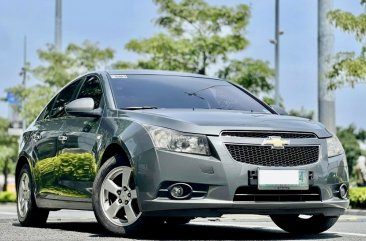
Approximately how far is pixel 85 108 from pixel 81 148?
433 millimetres

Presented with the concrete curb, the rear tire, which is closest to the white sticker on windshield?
the rear tire

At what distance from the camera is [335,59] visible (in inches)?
839

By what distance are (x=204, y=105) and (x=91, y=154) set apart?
1.19m

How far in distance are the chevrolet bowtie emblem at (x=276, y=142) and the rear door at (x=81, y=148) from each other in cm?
163

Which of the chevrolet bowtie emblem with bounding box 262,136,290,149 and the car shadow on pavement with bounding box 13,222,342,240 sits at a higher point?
the chevrolet bowtie emblem with bounding box 262,136,290,149

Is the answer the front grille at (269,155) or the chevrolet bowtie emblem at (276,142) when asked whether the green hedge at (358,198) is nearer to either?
the front grille at (269,155)

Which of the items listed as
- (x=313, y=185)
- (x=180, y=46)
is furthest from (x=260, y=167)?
(x=180, y=46)

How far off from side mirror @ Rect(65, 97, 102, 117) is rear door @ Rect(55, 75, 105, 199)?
0.21ft

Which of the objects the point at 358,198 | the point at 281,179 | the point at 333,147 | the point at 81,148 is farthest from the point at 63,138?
the point at 358,198

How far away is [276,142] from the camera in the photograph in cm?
757

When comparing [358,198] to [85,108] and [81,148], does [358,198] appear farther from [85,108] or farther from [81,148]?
[85,108]

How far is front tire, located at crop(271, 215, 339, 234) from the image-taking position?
8.55 m

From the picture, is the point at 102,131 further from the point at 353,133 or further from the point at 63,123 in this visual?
the point at 353,133

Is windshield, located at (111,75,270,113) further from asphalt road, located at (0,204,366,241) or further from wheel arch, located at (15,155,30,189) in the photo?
wheel arch, located at (15,155,30,189)
